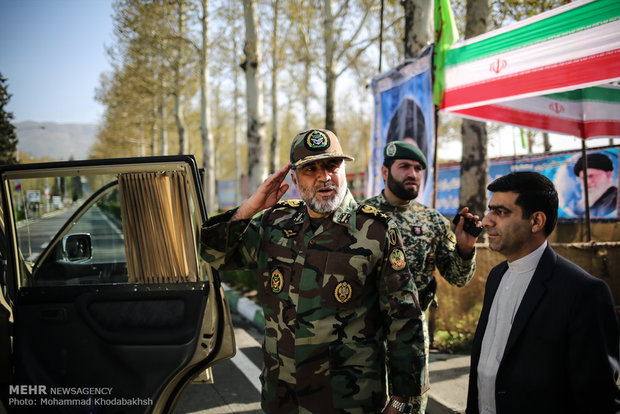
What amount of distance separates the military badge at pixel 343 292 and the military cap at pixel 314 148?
0.54 meters

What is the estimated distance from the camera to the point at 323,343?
1840 mm

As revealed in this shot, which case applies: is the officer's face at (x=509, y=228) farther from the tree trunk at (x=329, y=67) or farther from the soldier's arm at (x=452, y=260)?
the tree trunk at (x=329, y=67)

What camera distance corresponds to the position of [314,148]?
1.95m

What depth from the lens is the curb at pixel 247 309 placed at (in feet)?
19.7

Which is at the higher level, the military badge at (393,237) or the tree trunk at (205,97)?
the tree trunk at (205,97)

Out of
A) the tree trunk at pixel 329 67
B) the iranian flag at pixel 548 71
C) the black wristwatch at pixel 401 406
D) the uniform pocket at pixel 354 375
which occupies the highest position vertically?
the tree trunk at pixel 329 67

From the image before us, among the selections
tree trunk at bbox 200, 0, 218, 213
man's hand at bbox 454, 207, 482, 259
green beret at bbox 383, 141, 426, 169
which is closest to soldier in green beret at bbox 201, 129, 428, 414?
man's hand at bbox 454, 207, 482, 259

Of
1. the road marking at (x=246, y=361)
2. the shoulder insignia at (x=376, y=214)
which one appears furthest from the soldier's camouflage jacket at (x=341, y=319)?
the road marking at (x=246, y=361)

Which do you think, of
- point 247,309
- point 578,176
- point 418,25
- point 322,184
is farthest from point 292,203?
point 578,176

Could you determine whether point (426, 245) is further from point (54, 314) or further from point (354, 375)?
point (54, 314)

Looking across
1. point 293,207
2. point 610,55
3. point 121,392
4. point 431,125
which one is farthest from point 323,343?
point 431,125

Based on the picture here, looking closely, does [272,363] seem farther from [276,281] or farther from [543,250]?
[543,250]

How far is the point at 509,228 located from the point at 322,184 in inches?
31.0

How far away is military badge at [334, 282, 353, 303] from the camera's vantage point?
185 centimetres
